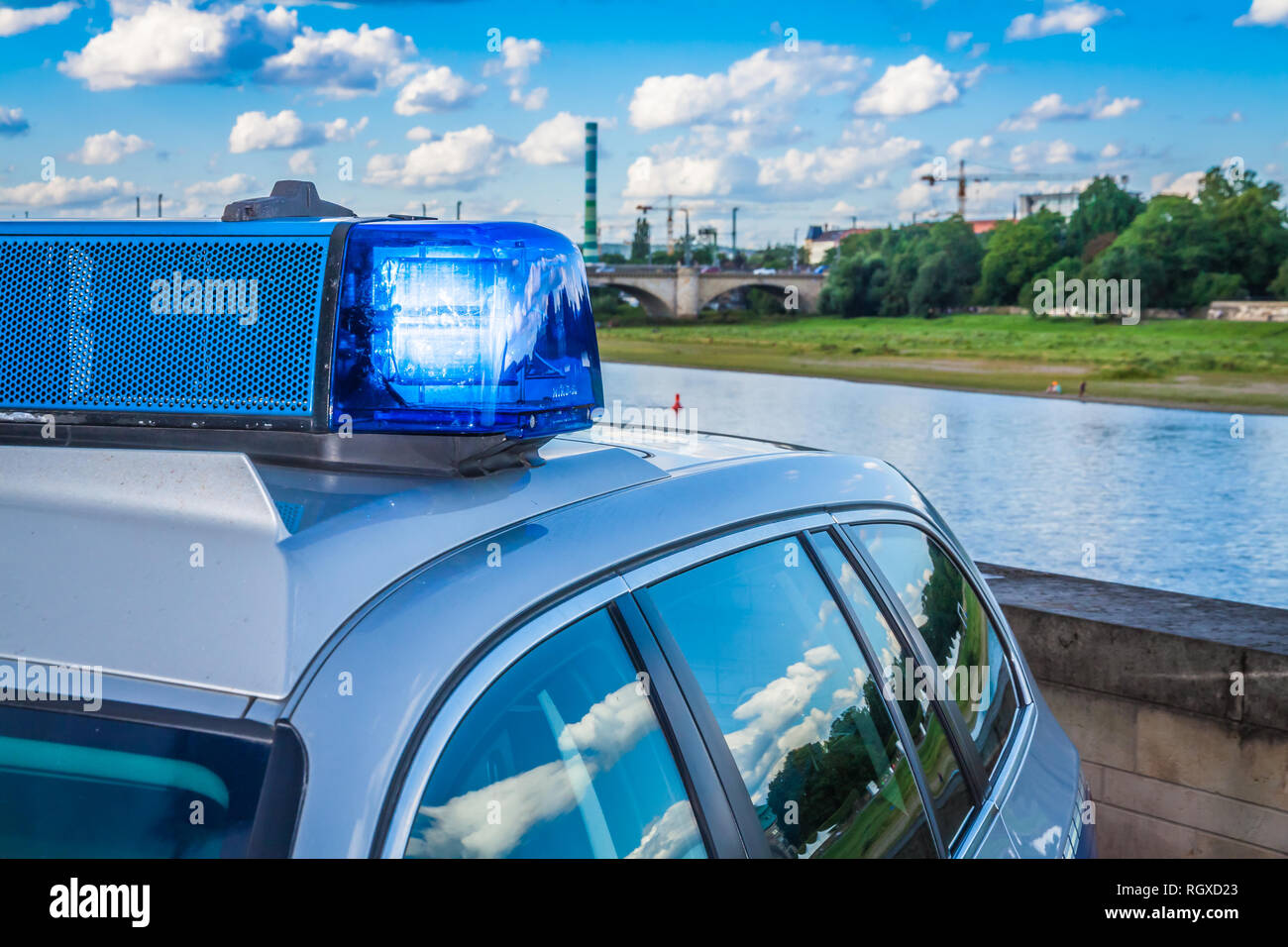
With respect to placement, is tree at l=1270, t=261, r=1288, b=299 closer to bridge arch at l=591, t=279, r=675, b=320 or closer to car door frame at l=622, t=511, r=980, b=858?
bridge arch at l=591, t=279, r=675, b=320

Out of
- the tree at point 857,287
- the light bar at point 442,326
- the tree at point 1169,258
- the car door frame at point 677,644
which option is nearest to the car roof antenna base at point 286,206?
the light bar at point 442,326

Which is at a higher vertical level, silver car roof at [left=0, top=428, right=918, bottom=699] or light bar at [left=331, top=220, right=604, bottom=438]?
light bar at [left=331, top=220, right=604, bottom=438]

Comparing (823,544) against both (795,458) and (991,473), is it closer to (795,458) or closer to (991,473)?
(795,458)

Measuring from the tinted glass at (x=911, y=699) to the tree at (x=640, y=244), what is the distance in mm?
116586

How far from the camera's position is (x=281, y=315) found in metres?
1.51

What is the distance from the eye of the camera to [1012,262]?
300 feet

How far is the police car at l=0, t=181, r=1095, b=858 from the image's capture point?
3.88ft

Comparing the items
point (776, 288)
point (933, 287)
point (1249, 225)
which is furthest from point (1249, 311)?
point (776, 288)

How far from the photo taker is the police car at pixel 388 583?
1.18 meters

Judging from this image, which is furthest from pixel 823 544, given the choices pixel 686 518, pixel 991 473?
pixel 991 473

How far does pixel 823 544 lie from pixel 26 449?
116 cm

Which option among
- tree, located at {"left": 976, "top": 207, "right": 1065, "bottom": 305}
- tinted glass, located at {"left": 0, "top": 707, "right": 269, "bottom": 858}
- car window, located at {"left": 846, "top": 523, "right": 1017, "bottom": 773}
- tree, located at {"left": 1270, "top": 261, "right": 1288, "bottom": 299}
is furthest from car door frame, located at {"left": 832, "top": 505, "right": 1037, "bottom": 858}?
tree, located at {"left": 976, "top": 207, "right": 1065, "bottom": 305}

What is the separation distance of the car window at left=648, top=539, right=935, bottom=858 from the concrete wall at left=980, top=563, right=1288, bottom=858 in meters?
2.51
